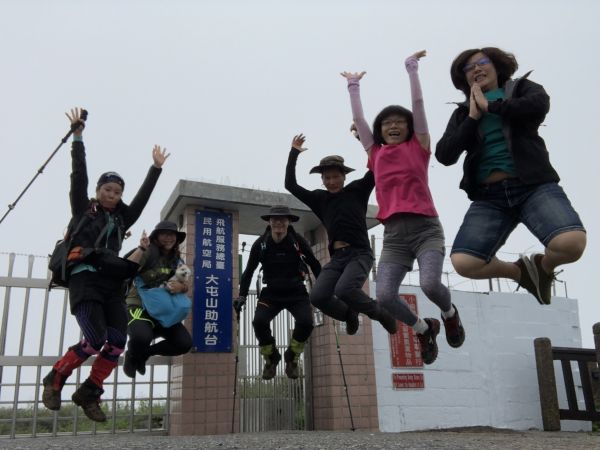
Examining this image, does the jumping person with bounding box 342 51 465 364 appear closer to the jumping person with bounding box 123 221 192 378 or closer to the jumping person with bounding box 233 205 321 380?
the jumping person with bounding box 233 205 321 380

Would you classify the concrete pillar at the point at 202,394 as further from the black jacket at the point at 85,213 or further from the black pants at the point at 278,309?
the black jacket at the point at 85,213

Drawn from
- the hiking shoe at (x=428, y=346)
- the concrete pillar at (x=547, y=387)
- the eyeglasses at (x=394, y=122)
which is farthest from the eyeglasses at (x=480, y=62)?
the concrete pillar at (x=547, y=387)

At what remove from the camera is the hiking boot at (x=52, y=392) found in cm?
459

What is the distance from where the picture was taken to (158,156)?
5254 millimetres

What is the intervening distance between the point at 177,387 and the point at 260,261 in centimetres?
280

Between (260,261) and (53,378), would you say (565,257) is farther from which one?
(53,378)

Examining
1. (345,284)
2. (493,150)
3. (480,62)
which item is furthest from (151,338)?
(480,62)

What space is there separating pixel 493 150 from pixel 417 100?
104cm

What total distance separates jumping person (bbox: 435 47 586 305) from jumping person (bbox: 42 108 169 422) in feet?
9.75

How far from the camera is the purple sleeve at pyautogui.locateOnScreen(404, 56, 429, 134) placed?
13.7 ft

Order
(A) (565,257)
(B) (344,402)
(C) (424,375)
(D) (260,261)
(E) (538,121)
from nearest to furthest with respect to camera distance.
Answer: (A) (565,257) → (E) (538,121) → (D) (260,261) → (B) (344,402) → (C) (424,375)

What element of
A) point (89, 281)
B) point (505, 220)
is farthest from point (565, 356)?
point (89, 281)

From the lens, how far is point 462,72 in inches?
147

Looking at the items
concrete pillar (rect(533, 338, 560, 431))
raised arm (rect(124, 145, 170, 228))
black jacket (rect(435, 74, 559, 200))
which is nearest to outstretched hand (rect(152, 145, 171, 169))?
raised arm (rect(124, 145, 170, 228))
